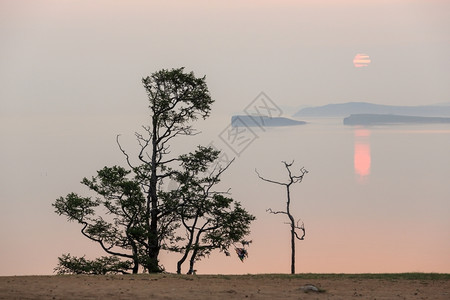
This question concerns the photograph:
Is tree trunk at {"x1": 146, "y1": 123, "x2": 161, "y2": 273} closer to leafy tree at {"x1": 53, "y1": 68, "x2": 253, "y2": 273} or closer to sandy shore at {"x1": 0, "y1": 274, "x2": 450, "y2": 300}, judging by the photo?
leafy tree at {"x1": 53, "y1": 68, "x2": 253, "y2": 273}

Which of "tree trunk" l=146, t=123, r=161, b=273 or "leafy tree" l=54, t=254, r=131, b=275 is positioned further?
"tree trunk" l=146, t=123, r=161, b=273

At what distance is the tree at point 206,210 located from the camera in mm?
44562

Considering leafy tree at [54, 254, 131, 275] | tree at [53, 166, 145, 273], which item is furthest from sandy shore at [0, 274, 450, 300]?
tree at [53, 166, 145, 273]

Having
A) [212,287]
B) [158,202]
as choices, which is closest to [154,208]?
[158,202]

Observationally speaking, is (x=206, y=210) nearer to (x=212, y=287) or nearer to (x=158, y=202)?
(x=158, y=202)

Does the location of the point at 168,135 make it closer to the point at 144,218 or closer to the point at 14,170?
the point at 144,218

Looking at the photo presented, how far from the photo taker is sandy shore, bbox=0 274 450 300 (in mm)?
31219

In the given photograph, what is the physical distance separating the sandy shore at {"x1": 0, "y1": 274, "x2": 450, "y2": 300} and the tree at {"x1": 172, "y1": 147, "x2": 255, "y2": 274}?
796 centimetres

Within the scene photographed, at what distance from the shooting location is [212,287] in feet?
109

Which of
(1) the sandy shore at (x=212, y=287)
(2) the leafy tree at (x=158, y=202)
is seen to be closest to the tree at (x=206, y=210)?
(2) the leafy tree at (x=158, y=202)

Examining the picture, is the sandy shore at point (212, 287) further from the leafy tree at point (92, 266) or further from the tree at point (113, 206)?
the tree at point (113, 206)

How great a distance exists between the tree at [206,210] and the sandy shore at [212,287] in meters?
7.96

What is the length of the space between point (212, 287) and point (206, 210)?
12.0 metres

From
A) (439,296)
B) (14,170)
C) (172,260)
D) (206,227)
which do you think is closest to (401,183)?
(14,170)
